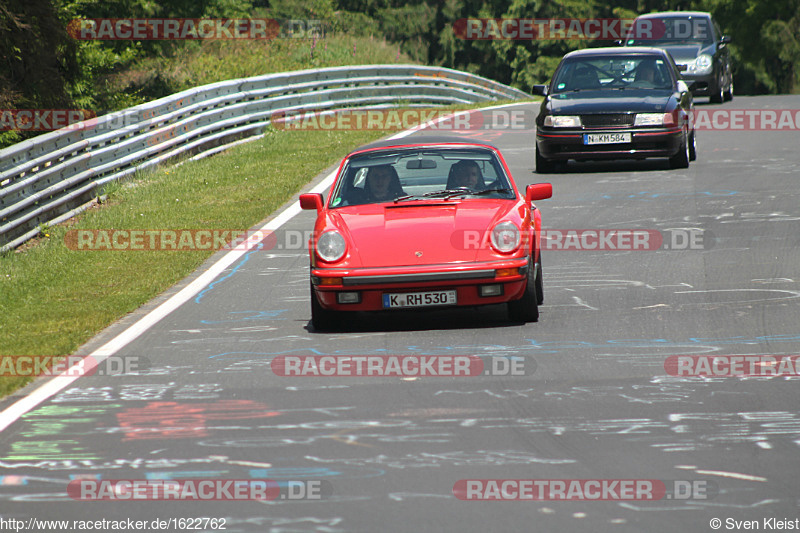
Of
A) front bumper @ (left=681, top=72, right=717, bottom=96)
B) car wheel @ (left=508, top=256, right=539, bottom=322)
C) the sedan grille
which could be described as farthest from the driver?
car wheel @ (left=508, top=256, right=539, bottom=322)

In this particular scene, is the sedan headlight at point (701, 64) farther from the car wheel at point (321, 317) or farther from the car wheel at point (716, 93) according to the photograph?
the car wheel at point (321, 317)

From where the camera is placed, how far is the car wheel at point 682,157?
16.7 meters

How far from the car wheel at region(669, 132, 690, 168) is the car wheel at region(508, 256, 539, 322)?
28.2ft

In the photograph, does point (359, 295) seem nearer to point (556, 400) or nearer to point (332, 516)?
point (556, 400)

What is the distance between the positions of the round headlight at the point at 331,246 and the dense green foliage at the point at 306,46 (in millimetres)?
11208

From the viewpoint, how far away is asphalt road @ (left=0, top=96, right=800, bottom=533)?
16.3ft

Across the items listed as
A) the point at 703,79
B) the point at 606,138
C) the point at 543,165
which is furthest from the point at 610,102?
the point at 703,79

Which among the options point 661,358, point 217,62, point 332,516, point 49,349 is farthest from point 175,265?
point 217,62

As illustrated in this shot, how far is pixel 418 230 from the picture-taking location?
28.6 ft

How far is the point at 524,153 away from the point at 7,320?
448 inches

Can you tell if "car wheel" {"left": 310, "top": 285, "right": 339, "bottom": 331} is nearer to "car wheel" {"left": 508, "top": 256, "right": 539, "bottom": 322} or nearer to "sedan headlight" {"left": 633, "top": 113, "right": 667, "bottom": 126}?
"car wheel" {"left": 508, "top": 256, "right": 539, "bottom": 322}

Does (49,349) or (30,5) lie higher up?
(30,5)

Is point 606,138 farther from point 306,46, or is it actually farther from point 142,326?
point 306,46

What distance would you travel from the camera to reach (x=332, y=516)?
191 inches
